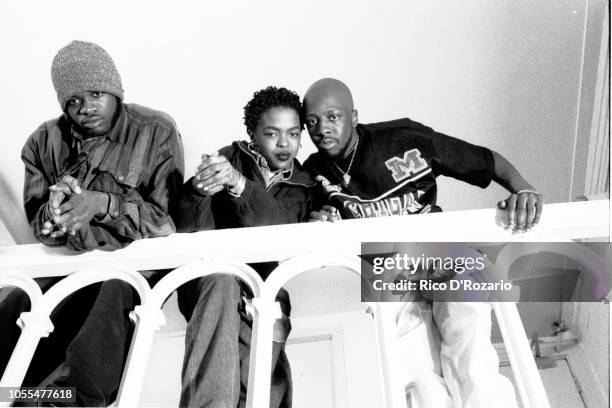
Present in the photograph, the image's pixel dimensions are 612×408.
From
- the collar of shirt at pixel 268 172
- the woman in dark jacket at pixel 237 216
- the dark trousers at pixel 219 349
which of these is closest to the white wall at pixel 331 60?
the woman in dark jacket at pixel 237 216

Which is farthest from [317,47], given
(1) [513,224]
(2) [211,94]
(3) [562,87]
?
(1) [513,224]

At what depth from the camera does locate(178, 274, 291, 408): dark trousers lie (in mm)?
1435

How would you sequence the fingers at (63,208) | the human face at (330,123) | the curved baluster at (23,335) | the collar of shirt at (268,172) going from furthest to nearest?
the human face at (330,123), the collar of shirt at (268,172), the fingers at (63,208), the curved baluster at (23,335)

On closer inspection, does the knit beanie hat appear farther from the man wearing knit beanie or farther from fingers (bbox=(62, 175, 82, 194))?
fingers (bbox=(62, 175, 82, 194))

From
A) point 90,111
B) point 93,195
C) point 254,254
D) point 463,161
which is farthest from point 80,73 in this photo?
point 463,161

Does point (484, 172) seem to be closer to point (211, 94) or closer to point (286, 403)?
point (286, 403)

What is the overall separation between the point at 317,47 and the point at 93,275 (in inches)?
72.9

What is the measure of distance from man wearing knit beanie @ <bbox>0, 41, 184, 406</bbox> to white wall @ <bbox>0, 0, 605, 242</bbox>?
46.1 inches

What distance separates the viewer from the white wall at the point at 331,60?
311 centimetres

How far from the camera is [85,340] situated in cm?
156

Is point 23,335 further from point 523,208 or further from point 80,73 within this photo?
point 523,208

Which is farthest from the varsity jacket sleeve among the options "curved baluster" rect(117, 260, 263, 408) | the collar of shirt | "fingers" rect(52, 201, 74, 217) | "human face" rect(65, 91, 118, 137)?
"fingers" rect(52, 201, 74, 217)

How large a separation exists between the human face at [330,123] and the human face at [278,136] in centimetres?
6

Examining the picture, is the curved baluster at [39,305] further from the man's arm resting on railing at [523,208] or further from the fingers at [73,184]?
the man's arm resting on railing at [523,208]
